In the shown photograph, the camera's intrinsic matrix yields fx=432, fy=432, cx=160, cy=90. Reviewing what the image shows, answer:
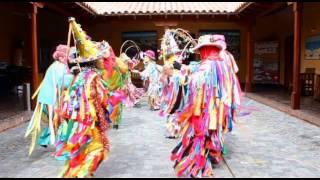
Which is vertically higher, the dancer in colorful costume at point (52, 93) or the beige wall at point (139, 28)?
the beige wall at point (139, 28)

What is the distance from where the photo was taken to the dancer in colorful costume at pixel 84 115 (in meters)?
4.50

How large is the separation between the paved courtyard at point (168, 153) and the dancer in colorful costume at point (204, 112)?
1.19ft

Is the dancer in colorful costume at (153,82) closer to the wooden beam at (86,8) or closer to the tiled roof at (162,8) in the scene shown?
the wooden beam at (86,8)

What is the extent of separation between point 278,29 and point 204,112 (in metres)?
13.8

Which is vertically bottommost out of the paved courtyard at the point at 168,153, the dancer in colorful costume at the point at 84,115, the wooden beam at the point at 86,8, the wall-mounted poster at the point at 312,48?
the paved courtyard at the point at 168,153

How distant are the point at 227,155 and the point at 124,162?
4.82 ft

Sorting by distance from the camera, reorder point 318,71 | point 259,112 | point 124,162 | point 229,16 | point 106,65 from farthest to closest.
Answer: point 229,16, point 318,71, point 259,112, point 106,65, point 124,162

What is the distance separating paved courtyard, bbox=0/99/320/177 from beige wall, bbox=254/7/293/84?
8484 millimetres

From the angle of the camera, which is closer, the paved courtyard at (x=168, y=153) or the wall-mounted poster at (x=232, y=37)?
the paved courtyard at (x=168, y=153)

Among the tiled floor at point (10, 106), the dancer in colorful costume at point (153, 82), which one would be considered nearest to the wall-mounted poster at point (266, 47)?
the dancer in colorful costume at point (153, 82)

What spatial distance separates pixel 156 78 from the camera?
450 inches

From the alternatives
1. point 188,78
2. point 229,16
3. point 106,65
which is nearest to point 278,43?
point 229,16

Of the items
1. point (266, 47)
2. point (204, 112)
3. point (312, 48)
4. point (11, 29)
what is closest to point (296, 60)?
point (312, 48)

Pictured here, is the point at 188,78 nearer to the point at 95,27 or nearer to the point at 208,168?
the point at 208,168
